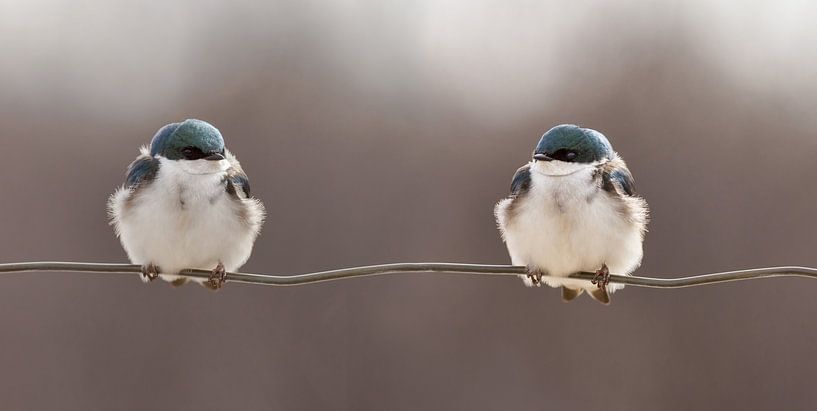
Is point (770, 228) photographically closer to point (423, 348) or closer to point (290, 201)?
point (423, 348)

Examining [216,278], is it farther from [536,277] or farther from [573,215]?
[573,215]

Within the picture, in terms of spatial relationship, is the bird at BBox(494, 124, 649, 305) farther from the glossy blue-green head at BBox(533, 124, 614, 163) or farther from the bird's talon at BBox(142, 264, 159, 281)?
the bird's talon at BBox(142, 264, 159, 281)

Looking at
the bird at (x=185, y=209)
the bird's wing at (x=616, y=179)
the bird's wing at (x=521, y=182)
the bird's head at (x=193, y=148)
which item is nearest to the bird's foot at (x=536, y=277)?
the bird's wing at (x=521, y=182)

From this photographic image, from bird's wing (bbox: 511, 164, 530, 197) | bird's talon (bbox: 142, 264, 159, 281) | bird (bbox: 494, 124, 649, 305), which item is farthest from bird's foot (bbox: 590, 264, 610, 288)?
bird's talon (bbox: 142, 264, 159, 281)

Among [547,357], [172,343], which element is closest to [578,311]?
→ [547,357]

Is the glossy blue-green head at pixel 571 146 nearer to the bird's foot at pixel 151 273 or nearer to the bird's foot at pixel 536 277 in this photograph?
the bird's foot at pixel 536 277

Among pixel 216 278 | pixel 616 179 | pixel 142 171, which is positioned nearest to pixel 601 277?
pixel 616 179
